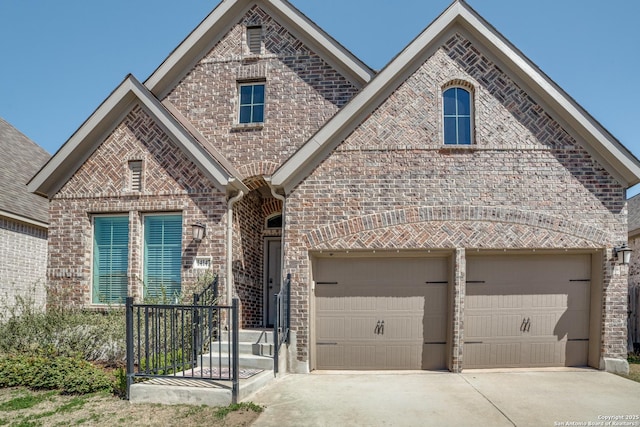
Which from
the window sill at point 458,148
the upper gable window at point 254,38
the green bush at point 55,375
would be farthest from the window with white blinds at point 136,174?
the window sill at point 458,148

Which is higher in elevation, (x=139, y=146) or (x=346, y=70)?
(x=346, y=70)

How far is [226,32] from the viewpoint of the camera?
37.6 feet

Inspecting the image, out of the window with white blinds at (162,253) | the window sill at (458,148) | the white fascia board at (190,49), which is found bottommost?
the window with white blinds at (162,253)

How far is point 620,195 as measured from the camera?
8711 millimetres

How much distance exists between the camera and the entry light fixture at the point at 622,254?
8391 millimetres

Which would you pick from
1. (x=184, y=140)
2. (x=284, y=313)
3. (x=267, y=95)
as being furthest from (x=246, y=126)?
(x=284, y=313)

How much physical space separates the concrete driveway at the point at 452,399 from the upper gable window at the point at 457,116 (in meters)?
4.35

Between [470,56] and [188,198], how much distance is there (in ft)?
20.2

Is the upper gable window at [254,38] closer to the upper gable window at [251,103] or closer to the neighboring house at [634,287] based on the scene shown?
the upper gable window at [251,103]

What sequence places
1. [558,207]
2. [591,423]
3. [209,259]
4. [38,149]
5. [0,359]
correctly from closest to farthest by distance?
[591,423] < [0,359] < [558,207] < [209,259] < [38,149]

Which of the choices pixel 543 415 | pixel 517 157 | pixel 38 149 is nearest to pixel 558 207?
pixel 517 157

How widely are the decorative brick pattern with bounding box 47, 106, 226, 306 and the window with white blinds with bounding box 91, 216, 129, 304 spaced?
0.15 metres

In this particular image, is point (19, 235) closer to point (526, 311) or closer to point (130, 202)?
point (130, 202)

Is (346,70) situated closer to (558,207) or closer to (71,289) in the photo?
(558,207)
